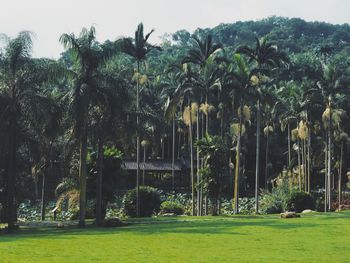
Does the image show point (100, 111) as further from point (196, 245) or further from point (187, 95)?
point (196, 245)

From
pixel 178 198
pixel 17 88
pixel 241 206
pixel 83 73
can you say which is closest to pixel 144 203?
pixel 83 73

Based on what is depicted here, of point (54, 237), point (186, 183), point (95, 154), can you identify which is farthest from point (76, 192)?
point (186, 183)

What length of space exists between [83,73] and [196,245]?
16521 mm

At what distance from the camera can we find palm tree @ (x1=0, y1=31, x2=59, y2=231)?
33562 mm

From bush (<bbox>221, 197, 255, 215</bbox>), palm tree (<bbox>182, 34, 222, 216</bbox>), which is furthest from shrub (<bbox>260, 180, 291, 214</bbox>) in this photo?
bush (<bbox>221, 197, 255, 215</bbox>)

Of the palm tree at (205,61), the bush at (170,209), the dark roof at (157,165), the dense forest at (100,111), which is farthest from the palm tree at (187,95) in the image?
the dark roof at (157,165)

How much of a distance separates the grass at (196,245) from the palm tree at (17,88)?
8240 mm

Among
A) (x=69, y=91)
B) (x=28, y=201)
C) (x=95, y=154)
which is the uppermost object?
(x=69, y=91)

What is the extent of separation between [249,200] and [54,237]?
146 ft

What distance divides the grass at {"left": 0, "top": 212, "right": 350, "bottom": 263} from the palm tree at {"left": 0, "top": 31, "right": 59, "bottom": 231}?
8240 millimetres

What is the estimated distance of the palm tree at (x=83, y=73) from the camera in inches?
1391

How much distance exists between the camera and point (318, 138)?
70.8m

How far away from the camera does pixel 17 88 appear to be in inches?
1350

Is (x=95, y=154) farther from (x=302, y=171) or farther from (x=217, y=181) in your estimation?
(x=302, y=171)
